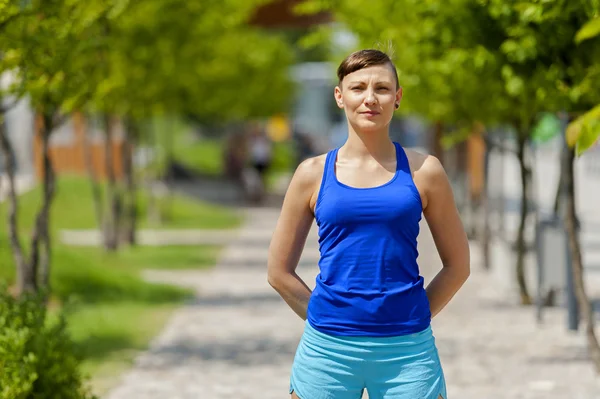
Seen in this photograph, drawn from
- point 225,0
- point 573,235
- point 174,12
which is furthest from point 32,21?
point 225,0

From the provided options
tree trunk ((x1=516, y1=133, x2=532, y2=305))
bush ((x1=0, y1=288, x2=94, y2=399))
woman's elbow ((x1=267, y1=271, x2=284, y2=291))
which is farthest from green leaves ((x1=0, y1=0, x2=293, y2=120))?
tree trunk ((x1=516, y1=133, x2=532, y2=305))

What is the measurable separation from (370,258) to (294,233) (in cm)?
31

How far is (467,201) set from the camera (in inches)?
873

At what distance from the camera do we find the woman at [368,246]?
12.9 feet

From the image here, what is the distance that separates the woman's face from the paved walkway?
4.48 metres

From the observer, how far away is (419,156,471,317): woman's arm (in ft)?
13.3

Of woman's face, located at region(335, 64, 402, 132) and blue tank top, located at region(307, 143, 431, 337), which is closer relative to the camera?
blue tank top, located at region(307, 143, 431, 337)

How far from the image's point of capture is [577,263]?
30.8 feet

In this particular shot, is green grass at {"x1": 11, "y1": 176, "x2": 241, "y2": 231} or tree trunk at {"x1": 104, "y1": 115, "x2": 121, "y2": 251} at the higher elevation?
tree trunk at {"x1": 104, "y1": 115, "x2": 121, "y2": 251}

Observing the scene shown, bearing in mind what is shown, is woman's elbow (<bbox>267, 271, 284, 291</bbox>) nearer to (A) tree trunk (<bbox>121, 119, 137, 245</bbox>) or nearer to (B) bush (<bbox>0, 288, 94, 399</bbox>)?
(B) bush (<bbox>0, 288, 94, 399</bbox>)

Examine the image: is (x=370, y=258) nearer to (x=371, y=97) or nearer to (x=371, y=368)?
(x=371, y=368)

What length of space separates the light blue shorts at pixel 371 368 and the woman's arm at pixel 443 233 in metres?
0.17

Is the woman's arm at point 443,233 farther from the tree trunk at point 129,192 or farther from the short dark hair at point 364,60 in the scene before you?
the tree trunk at point 129,192

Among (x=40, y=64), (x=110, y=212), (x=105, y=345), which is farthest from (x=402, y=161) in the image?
(x=110, y=212)
